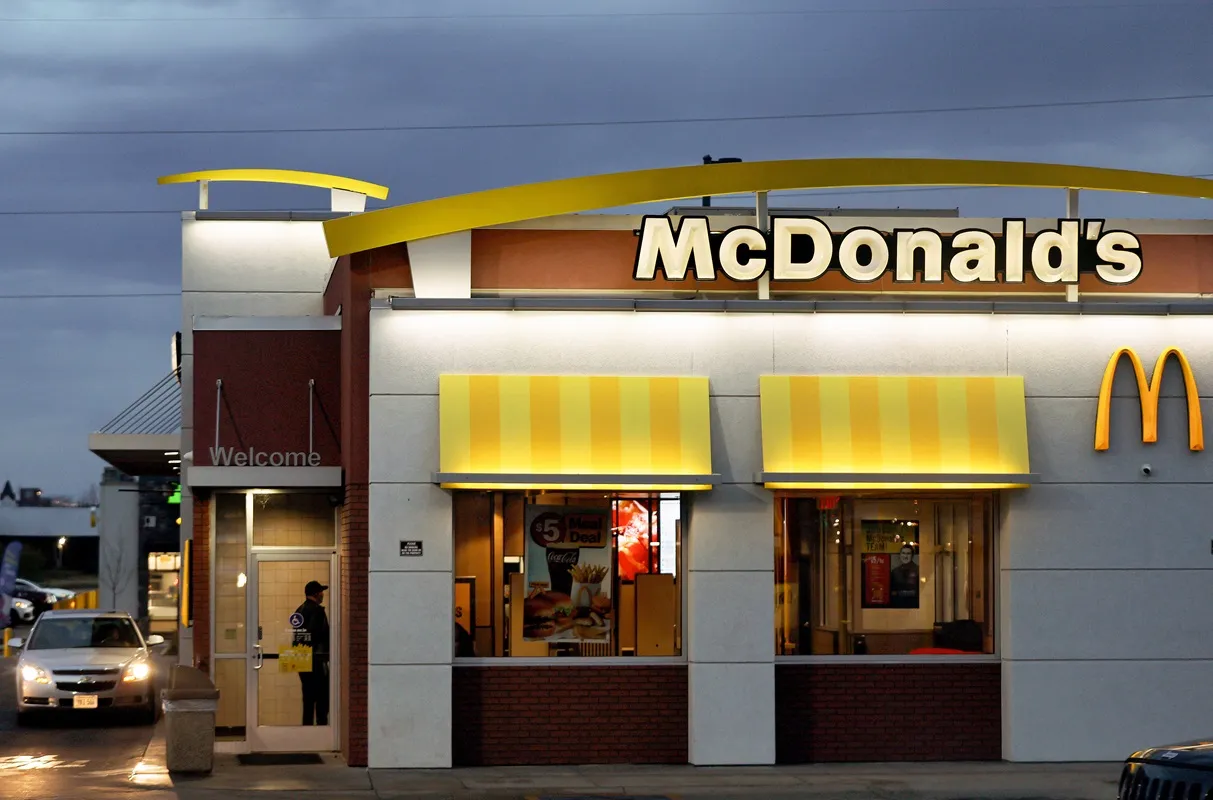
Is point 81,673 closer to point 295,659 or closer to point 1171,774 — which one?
point 295,659

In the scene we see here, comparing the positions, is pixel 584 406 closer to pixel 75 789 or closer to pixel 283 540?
pixel 283 540

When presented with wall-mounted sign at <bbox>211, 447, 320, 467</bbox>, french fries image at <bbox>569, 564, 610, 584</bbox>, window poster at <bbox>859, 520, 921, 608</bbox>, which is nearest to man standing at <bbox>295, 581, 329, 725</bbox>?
wall-mounted sign at <bbox>211, 447, 320, 467</bbox>

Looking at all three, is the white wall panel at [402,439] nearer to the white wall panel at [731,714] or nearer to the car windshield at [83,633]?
the white wall panel at [731,714]

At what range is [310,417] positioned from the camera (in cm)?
1877

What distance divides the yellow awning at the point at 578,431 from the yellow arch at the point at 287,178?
33.6 feet

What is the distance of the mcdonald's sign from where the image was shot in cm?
1773

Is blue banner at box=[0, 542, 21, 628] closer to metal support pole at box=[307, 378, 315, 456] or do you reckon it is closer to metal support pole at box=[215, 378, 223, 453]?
metal support pole at box=[215, 378, 223, 453]

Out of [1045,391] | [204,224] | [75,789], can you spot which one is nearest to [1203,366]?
[1045,391]

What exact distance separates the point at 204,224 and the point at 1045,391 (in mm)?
13617

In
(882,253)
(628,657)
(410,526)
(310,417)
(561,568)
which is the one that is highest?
(882,253)

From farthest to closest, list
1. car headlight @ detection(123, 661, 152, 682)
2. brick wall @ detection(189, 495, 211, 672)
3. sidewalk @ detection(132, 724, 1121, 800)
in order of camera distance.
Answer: car headlight @ detection(123, 661, 152, 682) < brick wall @ detection(189, 495, 211, 672) < sidewalk @ detection(132, 724, 1121, 800)

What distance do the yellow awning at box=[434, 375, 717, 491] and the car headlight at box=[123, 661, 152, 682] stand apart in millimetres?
8619

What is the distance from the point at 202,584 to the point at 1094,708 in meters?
11.4

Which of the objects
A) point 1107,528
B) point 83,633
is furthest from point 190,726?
point 1107,528
